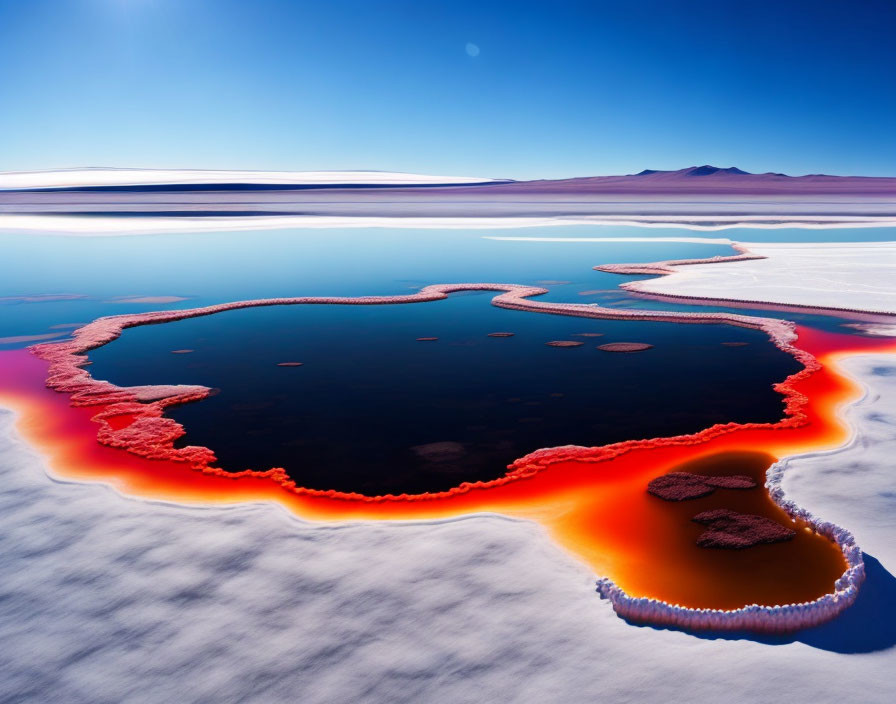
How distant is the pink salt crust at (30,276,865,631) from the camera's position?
3.64m

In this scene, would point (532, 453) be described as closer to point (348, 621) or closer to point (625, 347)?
point (348, 621)

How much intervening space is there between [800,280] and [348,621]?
1378 cm

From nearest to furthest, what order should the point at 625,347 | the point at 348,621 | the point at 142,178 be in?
1. the point at 348,621
2. the point at 625,347
3. the point at 142,178

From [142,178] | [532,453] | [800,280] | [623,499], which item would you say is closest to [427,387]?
[532,453]

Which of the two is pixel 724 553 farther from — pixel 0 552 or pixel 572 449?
pixel 0 552

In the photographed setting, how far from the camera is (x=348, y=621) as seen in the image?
12.0 feet

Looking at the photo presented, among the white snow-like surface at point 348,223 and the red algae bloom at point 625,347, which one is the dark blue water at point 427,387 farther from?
the white snow-like surface at point 348,223

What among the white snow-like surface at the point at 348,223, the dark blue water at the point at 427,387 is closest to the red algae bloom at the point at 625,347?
the dark blue water at the point at 427,387

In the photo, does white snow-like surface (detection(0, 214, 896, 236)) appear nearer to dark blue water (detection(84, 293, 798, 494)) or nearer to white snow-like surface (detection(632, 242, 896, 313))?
white snow-like surface (detection(632, 242, 896, 313))

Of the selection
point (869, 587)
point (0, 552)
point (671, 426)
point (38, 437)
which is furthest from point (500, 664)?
point (38, 437)

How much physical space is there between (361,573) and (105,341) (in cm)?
770

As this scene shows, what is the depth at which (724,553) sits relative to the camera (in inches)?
168

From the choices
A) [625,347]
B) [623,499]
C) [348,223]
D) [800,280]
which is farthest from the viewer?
[348,223]

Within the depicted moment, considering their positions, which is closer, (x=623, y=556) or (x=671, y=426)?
(x=623, y=556)
